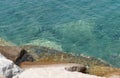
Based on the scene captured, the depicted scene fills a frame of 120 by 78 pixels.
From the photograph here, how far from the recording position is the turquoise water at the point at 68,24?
44.2 metres

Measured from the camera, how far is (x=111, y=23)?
49.2 meters

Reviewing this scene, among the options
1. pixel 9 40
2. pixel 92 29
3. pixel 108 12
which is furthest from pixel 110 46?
pixel 9 40

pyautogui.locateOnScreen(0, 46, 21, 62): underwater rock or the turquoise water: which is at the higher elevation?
pyautogui.locateOnScreen(0, 46, 21, 62): underwater rock

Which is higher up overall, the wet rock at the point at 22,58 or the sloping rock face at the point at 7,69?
the sloping rock face at the point at 7,69

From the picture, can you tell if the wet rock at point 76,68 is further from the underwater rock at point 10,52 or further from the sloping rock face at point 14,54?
the underwater rock at point 10,52

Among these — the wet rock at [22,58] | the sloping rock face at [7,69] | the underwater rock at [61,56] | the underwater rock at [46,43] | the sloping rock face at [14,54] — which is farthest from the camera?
the underwater rock at [46,43]

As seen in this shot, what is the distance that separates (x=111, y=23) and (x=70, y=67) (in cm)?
2313

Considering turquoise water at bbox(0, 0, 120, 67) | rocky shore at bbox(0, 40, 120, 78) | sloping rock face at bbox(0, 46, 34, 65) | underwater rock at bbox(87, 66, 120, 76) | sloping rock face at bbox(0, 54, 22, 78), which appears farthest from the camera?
turquoise water at bbox(0, 0, 120, 67)

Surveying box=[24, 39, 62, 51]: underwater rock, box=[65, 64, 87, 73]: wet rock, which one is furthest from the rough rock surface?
box=[24, 39, 62, 51]: underwater rock

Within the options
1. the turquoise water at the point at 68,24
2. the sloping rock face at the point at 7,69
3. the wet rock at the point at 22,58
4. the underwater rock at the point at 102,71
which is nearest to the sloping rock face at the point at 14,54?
the wet rock at the point at 22,58

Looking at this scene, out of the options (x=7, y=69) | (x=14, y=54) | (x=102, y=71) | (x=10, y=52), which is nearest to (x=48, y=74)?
(x=7, y=69)

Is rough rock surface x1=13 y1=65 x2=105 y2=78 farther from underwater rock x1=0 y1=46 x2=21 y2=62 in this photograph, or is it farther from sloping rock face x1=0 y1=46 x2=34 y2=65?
underwater rock x1=0 y1=46 x2=21 y2=62

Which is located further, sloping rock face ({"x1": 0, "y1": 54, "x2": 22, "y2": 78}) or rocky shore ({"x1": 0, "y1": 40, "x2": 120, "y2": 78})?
rocky shore ({"x1": 0, "y1": 40, "x2": 120, "y2": 78})

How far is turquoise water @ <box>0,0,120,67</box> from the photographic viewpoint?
44.2 meters
